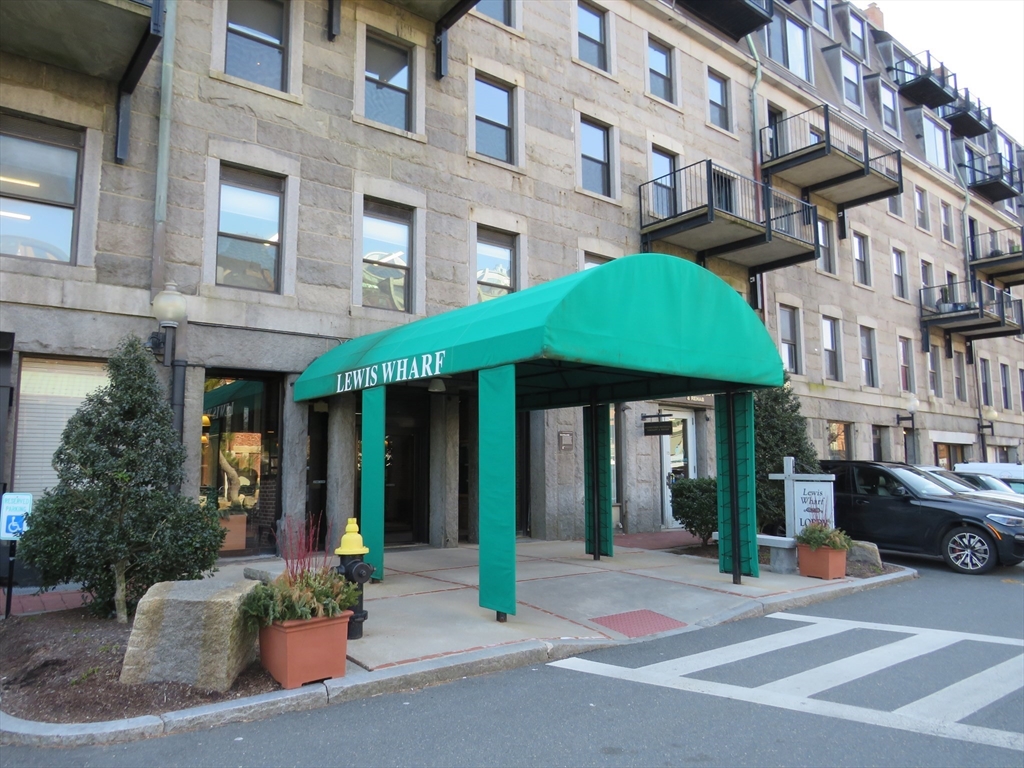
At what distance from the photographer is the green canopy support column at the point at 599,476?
11.6 metres

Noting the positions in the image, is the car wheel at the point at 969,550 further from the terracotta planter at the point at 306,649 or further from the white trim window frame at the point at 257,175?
the white trim window frame at the point at 257,175

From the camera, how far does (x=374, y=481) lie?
885 cm

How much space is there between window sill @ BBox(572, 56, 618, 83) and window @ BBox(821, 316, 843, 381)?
9934 millimetres

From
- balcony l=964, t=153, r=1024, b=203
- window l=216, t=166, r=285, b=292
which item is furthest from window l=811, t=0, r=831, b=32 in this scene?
window l=216, t=166, r=285, b=292

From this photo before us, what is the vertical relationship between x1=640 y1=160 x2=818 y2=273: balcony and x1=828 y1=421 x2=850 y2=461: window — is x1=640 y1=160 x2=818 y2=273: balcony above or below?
above

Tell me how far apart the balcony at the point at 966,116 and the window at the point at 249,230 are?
29802mm

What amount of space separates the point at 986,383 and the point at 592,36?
2313 cm

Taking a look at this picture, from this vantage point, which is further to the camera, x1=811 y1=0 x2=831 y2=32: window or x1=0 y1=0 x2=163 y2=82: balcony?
x1=811 y1=0 x2=831 y2=32: window

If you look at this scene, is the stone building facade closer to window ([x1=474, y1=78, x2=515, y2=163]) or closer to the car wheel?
window ([x1=474, y1=78, x2=515, y2=163])

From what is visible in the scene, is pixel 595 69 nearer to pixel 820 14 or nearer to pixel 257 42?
pixel 257 42

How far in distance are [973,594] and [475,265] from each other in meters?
9.16

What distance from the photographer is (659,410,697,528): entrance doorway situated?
17.2 m

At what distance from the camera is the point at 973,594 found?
960cm

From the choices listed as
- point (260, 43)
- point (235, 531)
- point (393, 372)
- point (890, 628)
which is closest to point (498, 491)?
point (393, 372)
